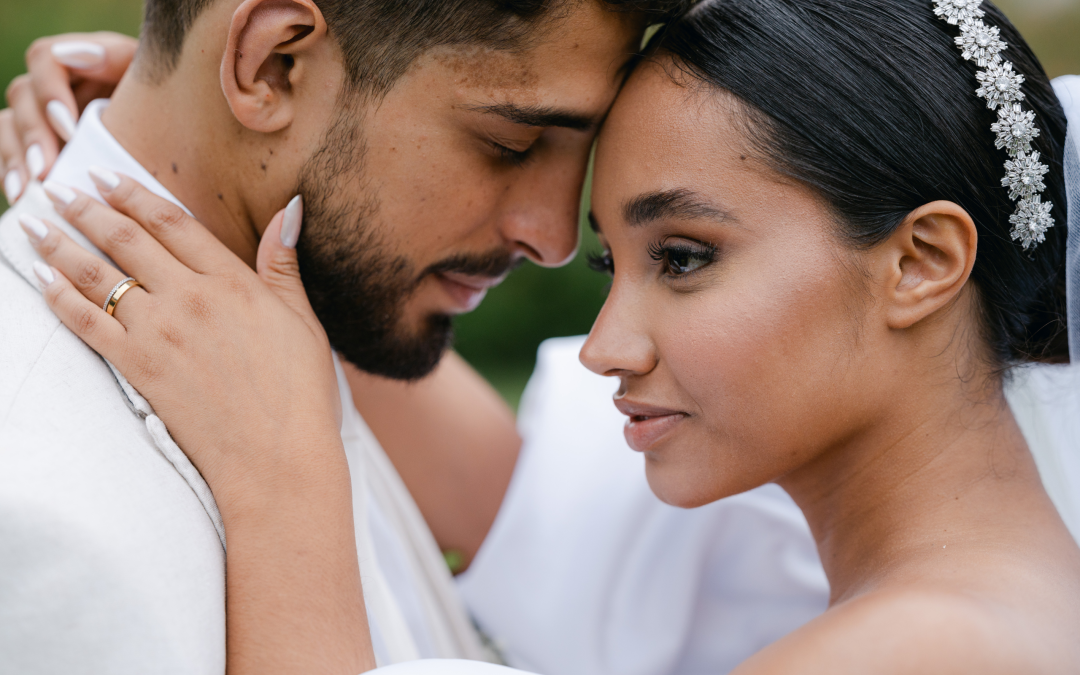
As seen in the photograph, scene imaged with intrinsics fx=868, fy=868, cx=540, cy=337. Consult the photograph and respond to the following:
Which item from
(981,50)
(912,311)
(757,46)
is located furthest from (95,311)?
(981,50)

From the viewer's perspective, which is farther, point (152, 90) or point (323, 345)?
point (152, 90)

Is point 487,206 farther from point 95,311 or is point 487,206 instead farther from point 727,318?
point 95,311

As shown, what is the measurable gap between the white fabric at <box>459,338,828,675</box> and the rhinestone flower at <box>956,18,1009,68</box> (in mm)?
1526

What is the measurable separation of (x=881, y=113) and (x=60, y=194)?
6.42 feet

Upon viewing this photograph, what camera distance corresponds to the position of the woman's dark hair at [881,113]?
1.90 meters

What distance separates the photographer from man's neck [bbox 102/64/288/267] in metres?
2.28

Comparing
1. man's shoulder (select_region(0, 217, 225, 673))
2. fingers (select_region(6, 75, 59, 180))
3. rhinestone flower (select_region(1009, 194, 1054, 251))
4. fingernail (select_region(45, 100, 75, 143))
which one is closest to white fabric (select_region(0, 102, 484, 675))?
man's shoulder (select_region(0, 217, 225, 673))

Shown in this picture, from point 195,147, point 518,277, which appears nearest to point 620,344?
point 195,147

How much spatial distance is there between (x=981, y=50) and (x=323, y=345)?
1.69 m

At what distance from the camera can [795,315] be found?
A: 6.27 ft

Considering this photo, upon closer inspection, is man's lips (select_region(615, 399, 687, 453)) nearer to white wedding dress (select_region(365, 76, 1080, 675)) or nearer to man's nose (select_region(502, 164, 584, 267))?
man's nose (select_region(502, 164, 584, 267))

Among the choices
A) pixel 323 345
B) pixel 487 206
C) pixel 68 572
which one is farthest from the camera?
pixel 487 206

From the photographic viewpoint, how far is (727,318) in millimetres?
1934

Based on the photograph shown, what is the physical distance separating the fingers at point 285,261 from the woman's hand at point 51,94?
829 millimetres
